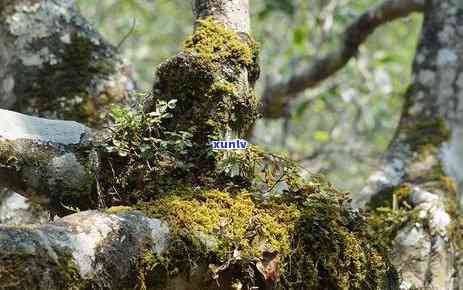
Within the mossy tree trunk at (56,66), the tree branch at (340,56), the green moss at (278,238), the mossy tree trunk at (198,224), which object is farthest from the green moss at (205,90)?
the tree branch at (340,56)

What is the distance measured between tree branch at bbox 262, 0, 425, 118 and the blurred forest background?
199 cm

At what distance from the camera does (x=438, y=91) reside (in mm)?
3592

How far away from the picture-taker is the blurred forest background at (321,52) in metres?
7.74

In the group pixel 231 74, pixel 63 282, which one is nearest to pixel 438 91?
pixel 231 74

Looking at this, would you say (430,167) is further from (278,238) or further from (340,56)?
(278,238)

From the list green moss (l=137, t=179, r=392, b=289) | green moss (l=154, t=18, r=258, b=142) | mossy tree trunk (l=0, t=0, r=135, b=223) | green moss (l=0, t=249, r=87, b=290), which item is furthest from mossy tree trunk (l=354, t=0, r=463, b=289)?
green moss (l=0, t=249, r=87, b=290)

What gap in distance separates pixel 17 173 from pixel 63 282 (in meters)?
0.62

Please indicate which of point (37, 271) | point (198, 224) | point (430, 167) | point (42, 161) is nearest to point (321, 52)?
point (430, 167)

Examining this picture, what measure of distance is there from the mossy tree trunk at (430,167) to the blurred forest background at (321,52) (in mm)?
3118

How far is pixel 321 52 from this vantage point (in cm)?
734

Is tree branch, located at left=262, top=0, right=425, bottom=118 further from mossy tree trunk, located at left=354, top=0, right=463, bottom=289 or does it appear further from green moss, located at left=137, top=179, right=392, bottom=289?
green moss, located at left=137, top=179, right=392, bottom=289

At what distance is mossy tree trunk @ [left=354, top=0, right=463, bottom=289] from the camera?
2.90m

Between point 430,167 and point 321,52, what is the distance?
405cm

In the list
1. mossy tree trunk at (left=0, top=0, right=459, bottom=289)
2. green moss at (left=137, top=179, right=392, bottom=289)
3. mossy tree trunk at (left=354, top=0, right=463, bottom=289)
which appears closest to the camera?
mossy tree trunk at (left=0, top=0, right=459, bottom=289)
